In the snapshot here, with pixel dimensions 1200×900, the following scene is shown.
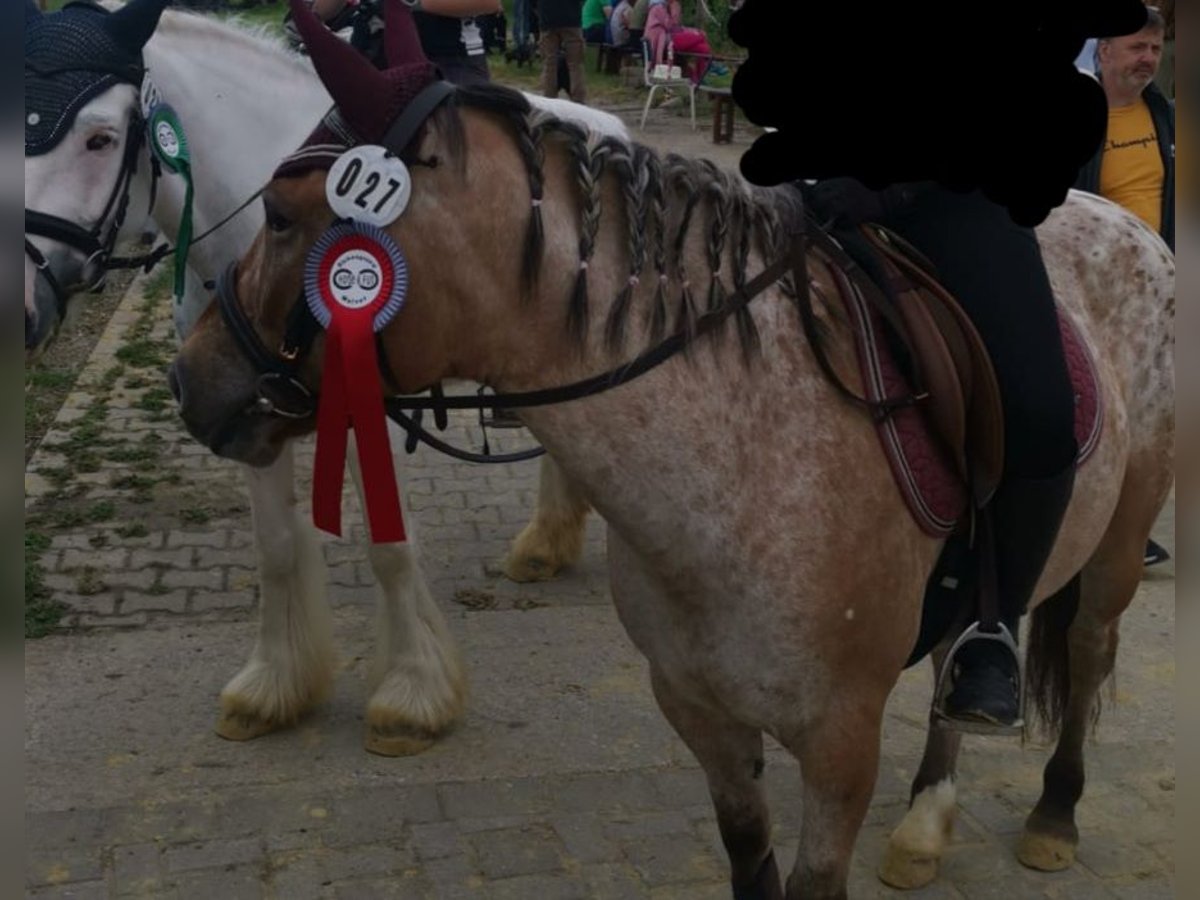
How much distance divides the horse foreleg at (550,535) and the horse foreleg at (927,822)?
2.21 meters

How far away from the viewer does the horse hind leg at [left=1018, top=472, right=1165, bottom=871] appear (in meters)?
3.96

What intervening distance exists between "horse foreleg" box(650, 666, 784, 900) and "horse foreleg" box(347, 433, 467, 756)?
5.10 feet

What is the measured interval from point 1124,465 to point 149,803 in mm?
2878

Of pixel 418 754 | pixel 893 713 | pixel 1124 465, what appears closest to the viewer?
pixel 1124 465

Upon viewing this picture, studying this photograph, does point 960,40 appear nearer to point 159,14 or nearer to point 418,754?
point 159,14

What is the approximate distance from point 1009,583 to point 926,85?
1.16m

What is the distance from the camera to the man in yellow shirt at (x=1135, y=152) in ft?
19.1

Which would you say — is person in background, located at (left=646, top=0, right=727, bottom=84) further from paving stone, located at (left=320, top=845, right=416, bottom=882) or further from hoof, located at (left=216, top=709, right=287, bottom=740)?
paving stone, located at (left=320, top=845, right=416, bottom=882)

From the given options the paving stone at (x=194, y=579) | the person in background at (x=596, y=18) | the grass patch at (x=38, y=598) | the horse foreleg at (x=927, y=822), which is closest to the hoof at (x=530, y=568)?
the paving stone at (x=194, y=579)

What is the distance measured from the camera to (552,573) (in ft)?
19.8

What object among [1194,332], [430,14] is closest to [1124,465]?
[1194,332]

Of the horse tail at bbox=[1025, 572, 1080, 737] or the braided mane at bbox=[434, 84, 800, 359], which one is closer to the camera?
the braided mane at bbox=[434, 84, 800, 359]

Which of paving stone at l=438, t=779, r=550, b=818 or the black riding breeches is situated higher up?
the black riding breeches

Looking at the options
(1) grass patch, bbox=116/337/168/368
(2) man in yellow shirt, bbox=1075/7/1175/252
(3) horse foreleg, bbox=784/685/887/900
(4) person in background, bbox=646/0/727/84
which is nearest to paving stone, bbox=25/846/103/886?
(3) horse foreleg, bbox=784/685/887/900
